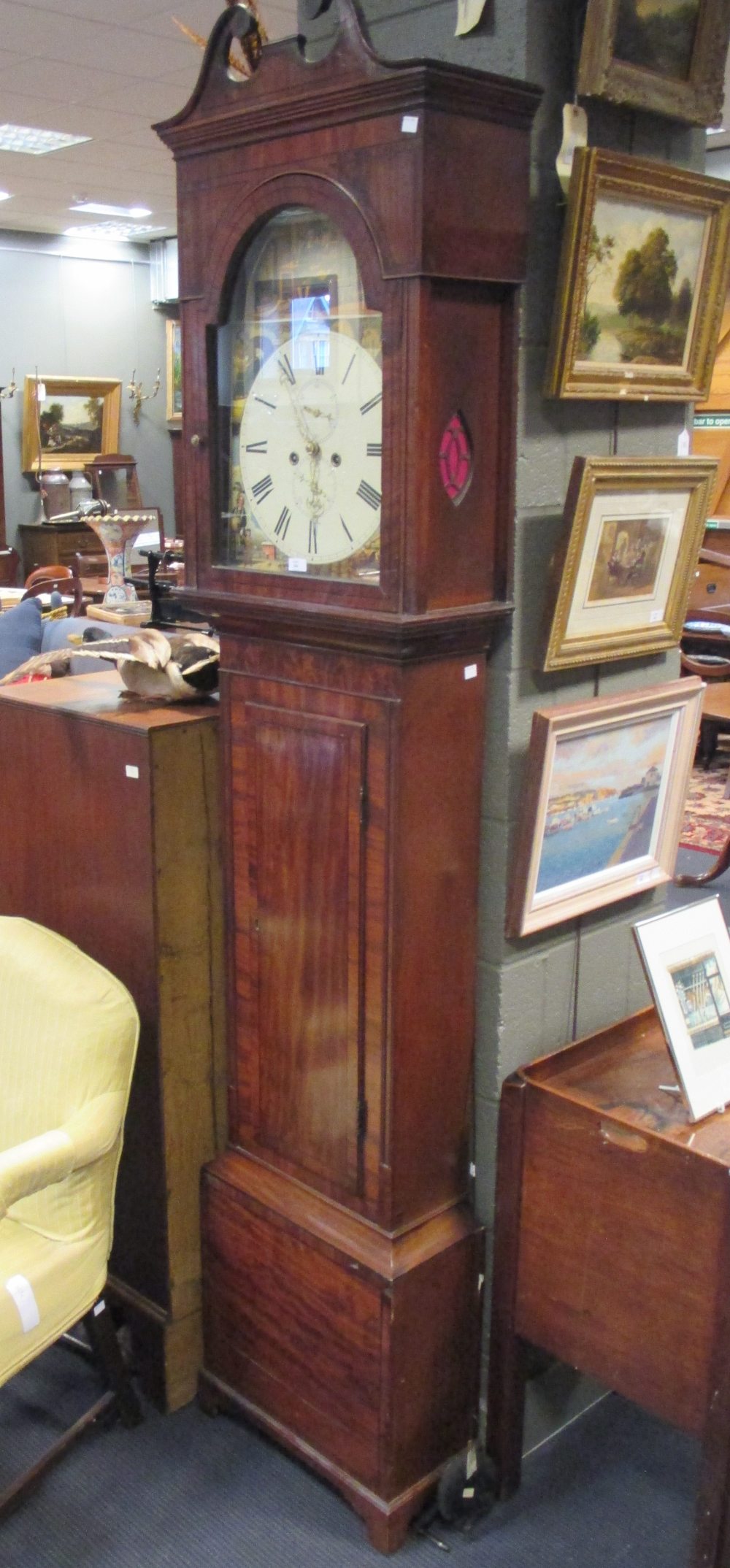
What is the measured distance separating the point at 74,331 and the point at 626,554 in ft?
26.8

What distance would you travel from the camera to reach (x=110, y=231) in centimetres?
868

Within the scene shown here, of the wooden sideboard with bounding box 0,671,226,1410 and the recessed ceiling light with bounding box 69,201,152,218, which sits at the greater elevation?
the recessed ceiling light with bounding box 69,201,152,218

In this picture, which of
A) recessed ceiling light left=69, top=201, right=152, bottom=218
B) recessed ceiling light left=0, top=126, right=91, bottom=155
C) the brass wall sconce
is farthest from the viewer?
the brass wall sconce

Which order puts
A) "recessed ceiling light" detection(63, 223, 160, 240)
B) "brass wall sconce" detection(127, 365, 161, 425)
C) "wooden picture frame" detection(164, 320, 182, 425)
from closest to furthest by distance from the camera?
"recessed ceiling light" detection(63, 223, 160, 240)
"wooden picture frame" detection(164, 320, 182, 425)
"brass wall sconce" detection(127, 365, 161, 425)

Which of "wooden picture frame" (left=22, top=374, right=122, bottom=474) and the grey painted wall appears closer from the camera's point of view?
the grey painted wall

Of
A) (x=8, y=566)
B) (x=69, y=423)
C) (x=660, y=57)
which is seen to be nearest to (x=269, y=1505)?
(x=660, y=57)

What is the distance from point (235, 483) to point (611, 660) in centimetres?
56

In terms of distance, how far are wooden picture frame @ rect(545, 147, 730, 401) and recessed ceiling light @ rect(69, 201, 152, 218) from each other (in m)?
6.81

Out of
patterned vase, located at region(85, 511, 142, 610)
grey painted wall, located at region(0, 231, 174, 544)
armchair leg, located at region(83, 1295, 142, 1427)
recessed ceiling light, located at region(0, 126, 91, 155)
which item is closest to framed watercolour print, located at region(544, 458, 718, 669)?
armchair leg, located at region(83, 1295, 142, 1427)

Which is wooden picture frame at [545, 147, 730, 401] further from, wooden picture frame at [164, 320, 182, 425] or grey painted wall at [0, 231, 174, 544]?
wooden picture frame at [164, 320, 182, 425]

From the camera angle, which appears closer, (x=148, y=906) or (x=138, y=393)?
(x=148, y=906)

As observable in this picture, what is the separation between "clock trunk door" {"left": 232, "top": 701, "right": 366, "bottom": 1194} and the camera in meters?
1.62

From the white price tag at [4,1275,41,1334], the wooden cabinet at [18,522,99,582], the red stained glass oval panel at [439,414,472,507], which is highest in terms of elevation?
the red stained glass oval panel at [439,414,472,507]

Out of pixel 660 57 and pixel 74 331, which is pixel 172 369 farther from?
pixel 660 57
